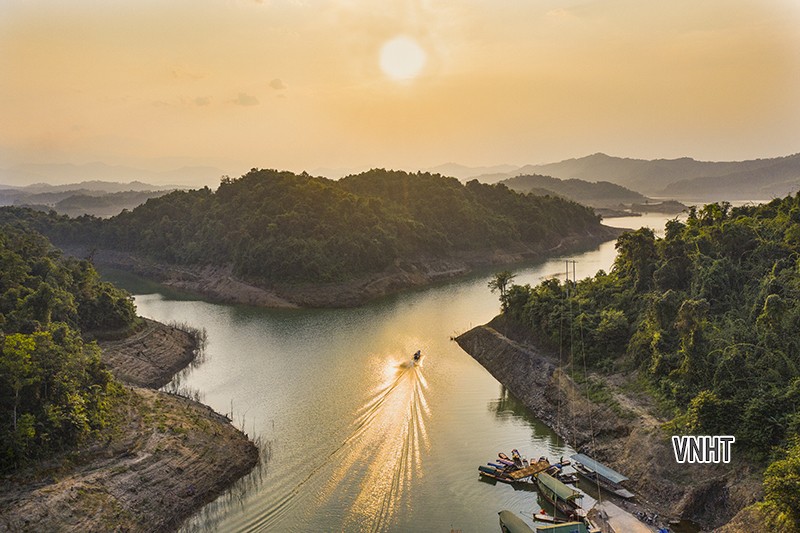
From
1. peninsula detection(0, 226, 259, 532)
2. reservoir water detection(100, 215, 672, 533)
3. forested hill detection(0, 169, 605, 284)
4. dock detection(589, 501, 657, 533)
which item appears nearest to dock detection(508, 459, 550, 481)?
reservoir water detection(100, 215, 672, 533)

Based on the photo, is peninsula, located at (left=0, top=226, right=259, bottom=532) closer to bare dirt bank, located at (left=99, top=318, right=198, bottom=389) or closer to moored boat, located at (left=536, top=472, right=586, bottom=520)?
bare dirt bank, located at (left=99, top=318, right=198, bottom=389)

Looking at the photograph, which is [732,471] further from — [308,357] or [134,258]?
[134,258]

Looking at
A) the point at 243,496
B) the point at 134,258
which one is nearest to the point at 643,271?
the point at 243,496

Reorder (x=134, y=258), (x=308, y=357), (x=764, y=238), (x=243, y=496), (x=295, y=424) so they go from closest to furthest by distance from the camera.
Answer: (x=243, y=496) → (x=295, y=424) → (x=764, y=238) → (x=308, y=357) → (x=134, y=258)

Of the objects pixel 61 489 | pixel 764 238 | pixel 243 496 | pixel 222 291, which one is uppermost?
pixel 764 238

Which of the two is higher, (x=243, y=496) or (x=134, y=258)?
(x=134, y=258)

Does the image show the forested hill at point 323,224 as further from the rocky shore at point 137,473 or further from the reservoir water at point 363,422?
the rocky shore at point 137,473

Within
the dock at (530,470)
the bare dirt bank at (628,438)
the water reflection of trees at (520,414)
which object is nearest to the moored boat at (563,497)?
the dock at (530,470)
